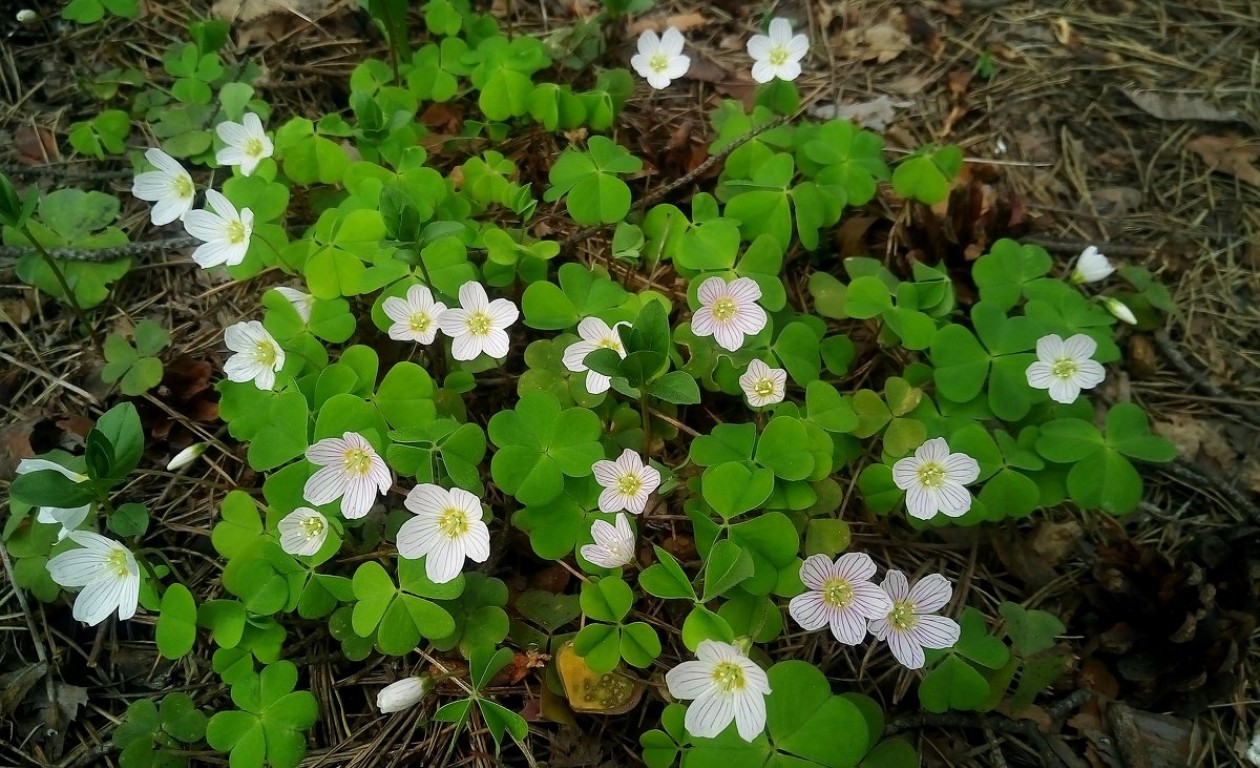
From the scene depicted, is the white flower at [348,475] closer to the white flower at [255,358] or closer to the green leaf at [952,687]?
the white flower at [255,358]

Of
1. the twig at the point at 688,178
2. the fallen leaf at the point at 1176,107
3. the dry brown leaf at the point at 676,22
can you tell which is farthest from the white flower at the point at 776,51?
the fallen leaf at the point at 1176,107

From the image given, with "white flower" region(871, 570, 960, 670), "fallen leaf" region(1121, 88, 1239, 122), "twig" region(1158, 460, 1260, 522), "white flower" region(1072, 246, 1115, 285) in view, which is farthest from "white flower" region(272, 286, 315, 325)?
"fallen leaf" region(1121, 88, 1239, 122)

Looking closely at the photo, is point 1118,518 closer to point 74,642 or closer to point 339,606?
point 339,606

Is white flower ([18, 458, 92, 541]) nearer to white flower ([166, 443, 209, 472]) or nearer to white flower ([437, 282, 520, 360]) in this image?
white flower ([166, 443, 209, 472])

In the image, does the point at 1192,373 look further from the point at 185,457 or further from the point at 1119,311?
the point at 185,457

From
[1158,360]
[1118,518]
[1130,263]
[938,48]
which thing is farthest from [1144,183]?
[1118,518]

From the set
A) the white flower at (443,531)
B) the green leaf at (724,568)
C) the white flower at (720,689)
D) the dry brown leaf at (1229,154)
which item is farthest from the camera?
the dry brown leaf at (1229,154)
